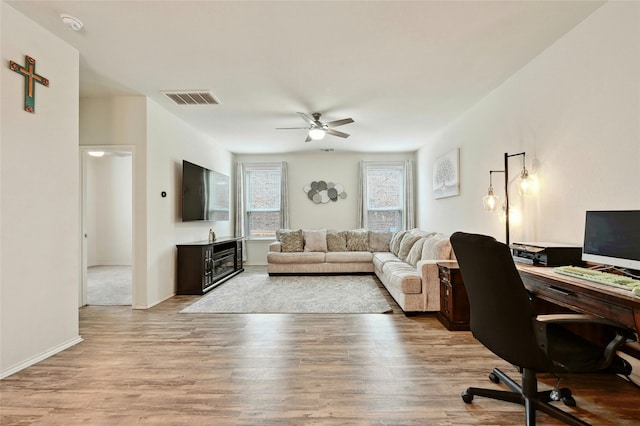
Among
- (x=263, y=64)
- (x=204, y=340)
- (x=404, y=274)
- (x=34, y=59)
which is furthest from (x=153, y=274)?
(x=404, y=274)

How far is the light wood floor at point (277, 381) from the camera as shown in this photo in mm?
1786

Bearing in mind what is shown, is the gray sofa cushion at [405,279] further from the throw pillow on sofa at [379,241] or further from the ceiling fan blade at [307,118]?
the ceiling fan blade at [307,118]

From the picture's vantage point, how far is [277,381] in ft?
7.08

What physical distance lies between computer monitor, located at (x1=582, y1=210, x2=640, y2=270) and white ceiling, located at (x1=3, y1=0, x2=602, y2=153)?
1528 millimetres

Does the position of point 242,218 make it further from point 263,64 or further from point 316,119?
point 263,64

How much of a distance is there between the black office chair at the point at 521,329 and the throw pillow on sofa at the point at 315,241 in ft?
15.5

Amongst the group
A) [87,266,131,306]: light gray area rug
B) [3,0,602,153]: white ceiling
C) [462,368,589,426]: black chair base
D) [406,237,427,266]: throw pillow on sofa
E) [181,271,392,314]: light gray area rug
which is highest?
[3,0,602,153]: white ceiling

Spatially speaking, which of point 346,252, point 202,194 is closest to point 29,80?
point 202,194

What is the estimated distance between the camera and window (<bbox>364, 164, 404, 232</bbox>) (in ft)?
23.9

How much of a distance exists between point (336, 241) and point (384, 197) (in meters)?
1.76

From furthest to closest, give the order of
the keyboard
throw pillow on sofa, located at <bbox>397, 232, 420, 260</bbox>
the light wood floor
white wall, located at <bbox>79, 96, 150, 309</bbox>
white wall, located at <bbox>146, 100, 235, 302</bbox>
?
throw pillow on sofa, located at <bbox>397, 232, 420, 260</bbox>, white wall, located at <bbox>146, 100, 235, 302</bbox>, white wall, located at <bbox>79, 96, 150, 309</bbox>, the light wood floor, the keyboard

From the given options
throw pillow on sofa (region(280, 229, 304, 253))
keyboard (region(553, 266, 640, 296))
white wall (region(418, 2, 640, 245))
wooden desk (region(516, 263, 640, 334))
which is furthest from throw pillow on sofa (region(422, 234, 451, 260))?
throw pillow on sofa (region(280, 229, 304, 253))

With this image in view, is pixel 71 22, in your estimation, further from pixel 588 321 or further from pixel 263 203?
pixel 263 203

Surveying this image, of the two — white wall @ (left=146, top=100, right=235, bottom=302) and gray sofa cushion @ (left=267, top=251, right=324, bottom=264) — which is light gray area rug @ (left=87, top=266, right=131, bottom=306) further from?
gray sofa cushion @ (left=267, top=251, right=324, bottom=264)
